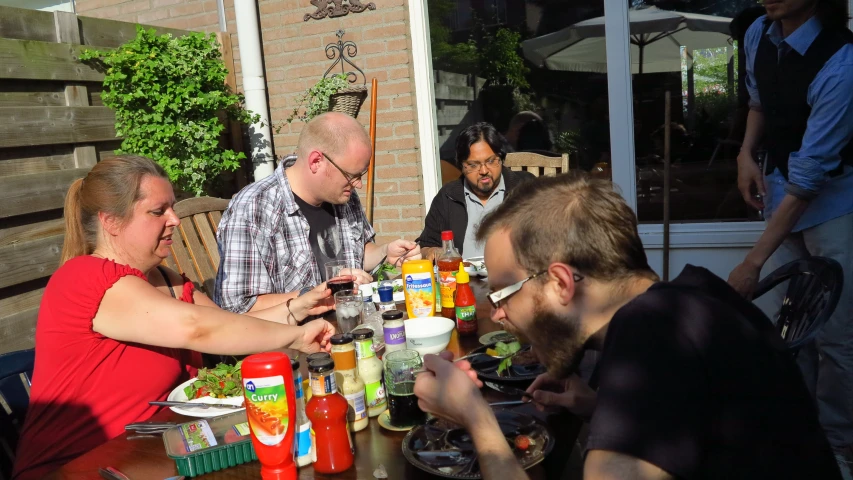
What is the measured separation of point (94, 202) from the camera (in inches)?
84.3

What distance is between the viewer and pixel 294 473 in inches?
55.1

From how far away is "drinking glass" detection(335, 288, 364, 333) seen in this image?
2250mm

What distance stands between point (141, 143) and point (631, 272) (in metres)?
3.68

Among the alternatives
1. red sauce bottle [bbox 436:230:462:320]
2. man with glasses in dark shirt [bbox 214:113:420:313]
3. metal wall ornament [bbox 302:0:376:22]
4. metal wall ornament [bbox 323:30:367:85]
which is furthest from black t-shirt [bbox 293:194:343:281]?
metal wall ornament [bbox 302:0:376:22]

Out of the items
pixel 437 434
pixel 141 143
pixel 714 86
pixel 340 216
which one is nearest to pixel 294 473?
pixel 437 434

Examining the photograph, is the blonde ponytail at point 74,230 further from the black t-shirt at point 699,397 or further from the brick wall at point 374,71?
the brick wall at point 374,71

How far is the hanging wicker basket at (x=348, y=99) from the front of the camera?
479cm

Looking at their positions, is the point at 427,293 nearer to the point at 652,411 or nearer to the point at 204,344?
the point at 204,344

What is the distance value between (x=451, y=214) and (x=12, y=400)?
261 centimetres

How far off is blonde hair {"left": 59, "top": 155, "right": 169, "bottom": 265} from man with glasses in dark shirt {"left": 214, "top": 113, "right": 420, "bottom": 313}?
27.9 inches

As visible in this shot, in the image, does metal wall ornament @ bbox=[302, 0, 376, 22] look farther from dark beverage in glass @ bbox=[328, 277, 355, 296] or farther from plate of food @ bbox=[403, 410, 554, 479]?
plate of food @ bbox=[403, 410, 554, 479]

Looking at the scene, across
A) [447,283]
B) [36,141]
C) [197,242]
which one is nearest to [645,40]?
[447,283]

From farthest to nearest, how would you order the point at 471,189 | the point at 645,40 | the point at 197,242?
the point at 645,40, the point at 471,189, the point at 197,242

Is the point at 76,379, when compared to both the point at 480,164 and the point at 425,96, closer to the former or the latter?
the point at 480,164
